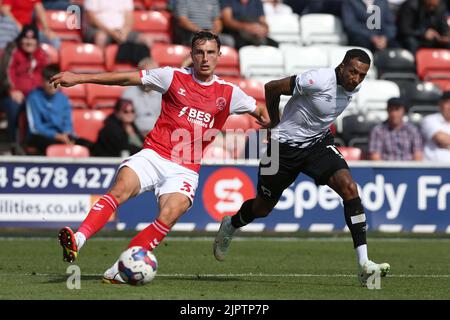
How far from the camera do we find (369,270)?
10.5 m

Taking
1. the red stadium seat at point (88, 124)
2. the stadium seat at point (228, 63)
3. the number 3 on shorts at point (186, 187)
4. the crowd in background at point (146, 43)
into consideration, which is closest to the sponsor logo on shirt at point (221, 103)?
the number 3 on shorts at point (186, 187)

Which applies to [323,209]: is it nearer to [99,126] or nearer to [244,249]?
[244,249]

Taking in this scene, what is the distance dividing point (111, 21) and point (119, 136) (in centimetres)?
344

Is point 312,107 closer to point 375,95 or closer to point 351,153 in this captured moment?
point 351,153

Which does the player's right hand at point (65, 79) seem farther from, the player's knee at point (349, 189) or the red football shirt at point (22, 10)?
the red football shirt at point (22, 10)

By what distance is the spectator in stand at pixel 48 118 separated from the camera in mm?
17969

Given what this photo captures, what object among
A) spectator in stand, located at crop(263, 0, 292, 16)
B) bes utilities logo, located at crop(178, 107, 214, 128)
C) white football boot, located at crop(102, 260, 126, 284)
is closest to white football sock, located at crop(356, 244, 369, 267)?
bes utilities logo, located at crop(178, 107, 214, 128)

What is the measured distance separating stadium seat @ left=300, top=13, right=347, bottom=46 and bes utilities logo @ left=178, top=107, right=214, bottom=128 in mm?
12045

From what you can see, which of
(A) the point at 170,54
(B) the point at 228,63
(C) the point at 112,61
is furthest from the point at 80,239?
(B) the point at 228,63

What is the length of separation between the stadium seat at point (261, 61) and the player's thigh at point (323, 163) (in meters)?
9.55

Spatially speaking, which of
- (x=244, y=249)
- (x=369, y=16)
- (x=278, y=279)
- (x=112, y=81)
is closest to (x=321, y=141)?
(x=278, y=279)

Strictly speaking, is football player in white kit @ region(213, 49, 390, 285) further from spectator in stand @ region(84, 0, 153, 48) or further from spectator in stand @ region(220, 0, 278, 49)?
spectator in stand @ region(220, 0, 278, 49)

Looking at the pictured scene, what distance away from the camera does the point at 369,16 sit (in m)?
22.0

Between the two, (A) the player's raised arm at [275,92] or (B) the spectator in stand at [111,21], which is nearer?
(A) the player's raised arm at [275,92]
